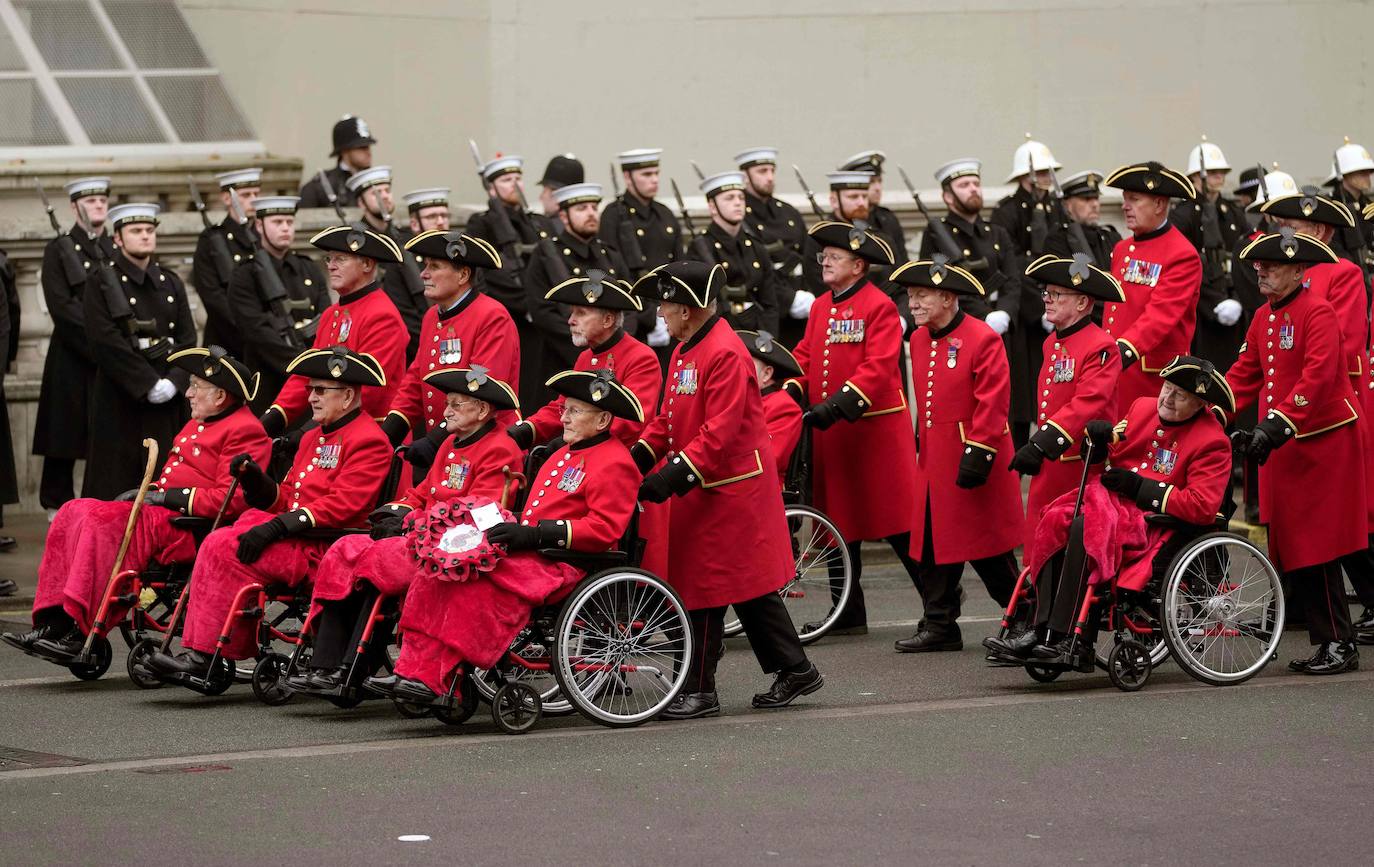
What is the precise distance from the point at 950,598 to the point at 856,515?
2.68ft

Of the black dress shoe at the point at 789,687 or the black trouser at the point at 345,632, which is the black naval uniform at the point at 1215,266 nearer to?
the black dress shoe at the point at 789,687

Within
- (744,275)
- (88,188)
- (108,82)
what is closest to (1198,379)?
(744,275)

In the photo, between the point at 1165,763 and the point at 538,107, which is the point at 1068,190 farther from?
the point at 1165,763

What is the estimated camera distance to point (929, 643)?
1130cm

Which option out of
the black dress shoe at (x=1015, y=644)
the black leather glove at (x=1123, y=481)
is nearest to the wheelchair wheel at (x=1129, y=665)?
the black dress shoe at (x=1015, y=644)

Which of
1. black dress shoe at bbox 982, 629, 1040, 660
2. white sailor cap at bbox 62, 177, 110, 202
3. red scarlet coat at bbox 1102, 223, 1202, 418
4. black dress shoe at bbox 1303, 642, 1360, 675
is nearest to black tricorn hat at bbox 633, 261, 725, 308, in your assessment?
black dress shoe at bbox 982, 629, 1040, 660

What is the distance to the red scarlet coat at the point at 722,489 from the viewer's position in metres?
9.57

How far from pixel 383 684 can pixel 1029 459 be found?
9.91 ft

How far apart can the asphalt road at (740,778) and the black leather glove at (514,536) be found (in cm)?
71

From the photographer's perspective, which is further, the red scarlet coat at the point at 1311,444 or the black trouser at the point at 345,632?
the red scarlet coat at the point at 1311,444

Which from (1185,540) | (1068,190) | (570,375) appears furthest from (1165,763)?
(1068,190)

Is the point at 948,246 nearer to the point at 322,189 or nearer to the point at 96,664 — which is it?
the point at 322,189

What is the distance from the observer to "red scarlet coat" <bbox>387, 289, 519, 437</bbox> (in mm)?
11148

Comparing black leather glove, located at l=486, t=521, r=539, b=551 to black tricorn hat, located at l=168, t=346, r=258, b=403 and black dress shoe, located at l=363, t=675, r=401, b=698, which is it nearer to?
black dress shoe, located at l=363, t=675, r=401, b=698
